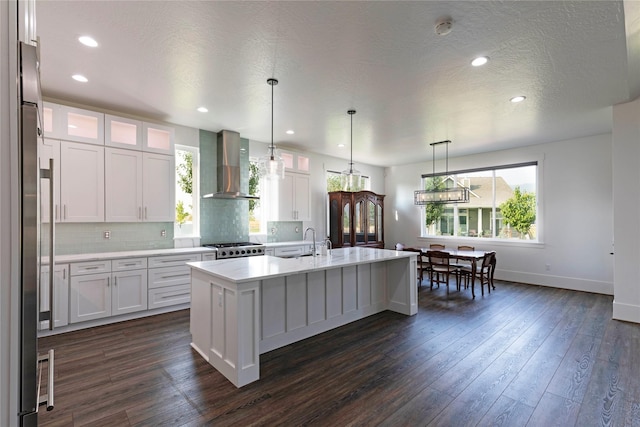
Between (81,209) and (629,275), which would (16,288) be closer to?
(81,209)

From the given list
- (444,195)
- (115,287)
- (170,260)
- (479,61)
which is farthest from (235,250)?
(479,61)

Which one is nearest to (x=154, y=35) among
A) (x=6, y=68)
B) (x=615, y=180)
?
(x=6, y=68)

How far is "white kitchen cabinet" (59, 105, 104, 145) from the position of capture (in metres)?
3.71

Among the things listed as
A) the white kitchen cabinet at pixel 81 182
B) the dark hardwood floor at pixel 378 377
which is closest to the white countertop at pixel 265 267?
the dark hardwood floor at pixel 378 377

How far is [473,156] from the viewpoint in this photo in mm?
6992

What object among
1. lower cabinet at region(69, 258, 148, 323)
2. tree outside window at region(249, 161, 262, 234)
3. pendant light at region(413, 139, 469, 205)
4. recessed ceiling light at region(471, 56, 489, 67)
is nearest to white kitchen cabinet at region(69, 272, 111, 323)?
lower cabinet at region(69, 258, 148, 323)

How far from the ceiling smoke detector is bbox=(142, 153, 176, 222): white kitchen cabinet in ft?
13.1

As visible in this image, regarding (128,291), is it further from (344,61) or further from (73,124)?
(344,61)

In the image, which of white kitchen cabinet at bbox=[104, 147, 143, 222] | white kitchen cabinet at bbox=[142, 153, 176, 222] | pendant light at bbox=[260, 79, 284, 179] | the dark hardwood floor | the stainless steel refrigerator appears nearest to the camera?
the stainless steel refrigerator

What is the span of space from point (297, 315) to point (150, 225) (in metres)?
2.84

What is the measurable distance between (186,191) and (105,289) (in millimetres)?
1912

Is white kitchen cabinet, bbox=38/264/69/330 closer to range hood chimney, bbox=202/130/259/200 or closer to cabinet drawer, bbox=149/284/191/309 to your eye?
cabinet drawer, bbox=149/284/191/309

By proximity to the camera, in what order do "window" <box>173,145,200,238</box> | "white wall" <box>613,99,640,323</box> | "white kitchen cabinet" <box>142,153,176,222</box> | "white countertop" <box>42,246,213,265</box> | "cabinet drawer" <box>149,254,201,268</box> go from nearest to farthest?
1. "white countertop" <box>42,246,213,265</box>
2. "white wall" <box>613,99,640,323</box>
3. "cabinet drawer" <box>149,254,201,268</box>
4. "white kitchen cabinet" <box>142,153,176,222</box>
5. "window" <box>173,145,200,238</box>

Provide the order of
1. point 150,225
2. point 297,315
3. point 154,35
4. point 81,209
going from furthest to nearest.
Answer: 1. point 150,225
2. point 81,209
3. point 297,315
4. point 154,35
